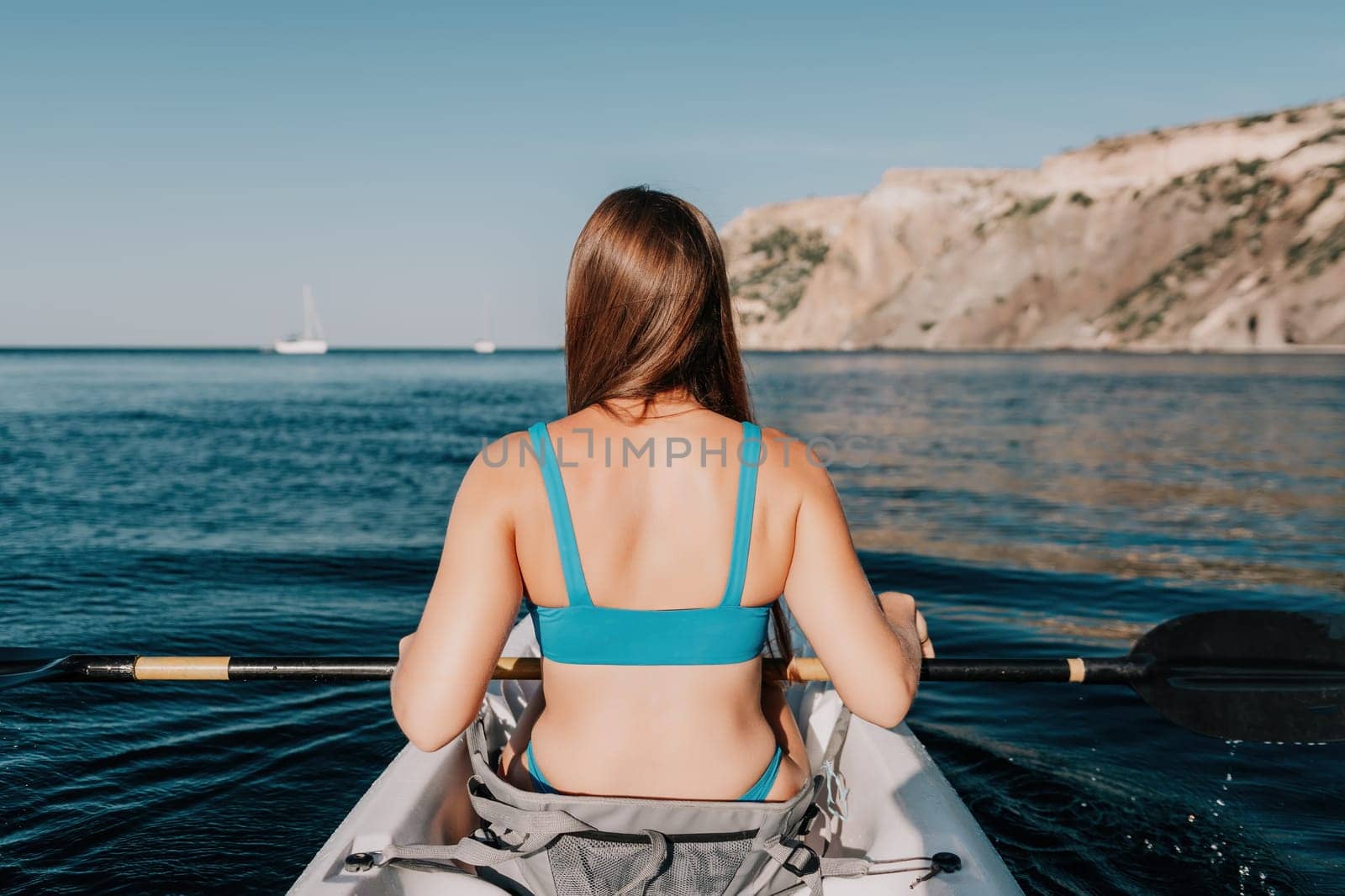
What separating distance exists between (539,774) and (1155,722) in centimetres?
508

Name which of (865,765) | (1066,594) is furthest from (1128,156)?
(865,765)

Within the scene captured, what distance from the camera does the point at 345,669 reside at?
338cm

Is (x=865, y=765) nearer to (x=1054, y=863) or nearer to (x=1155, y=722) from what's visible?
(x=1054, y=863)

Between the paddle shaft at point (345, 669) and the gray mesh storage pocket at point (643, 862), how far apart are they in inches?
41.6

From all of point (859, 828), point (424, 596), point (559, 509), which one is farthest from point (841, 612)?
point (424, 596)

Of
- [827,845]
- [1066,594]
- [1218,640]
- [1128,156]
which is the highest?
[1128,156]

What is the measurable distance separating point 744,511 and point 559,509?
37 centimetres

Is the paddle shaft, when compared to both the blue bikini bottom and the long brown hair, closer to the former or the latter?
the blue bikini bottom

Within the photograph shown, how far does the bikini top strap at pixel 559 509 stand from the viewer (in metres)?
1.89

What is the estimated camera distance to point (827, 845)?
306 cm
